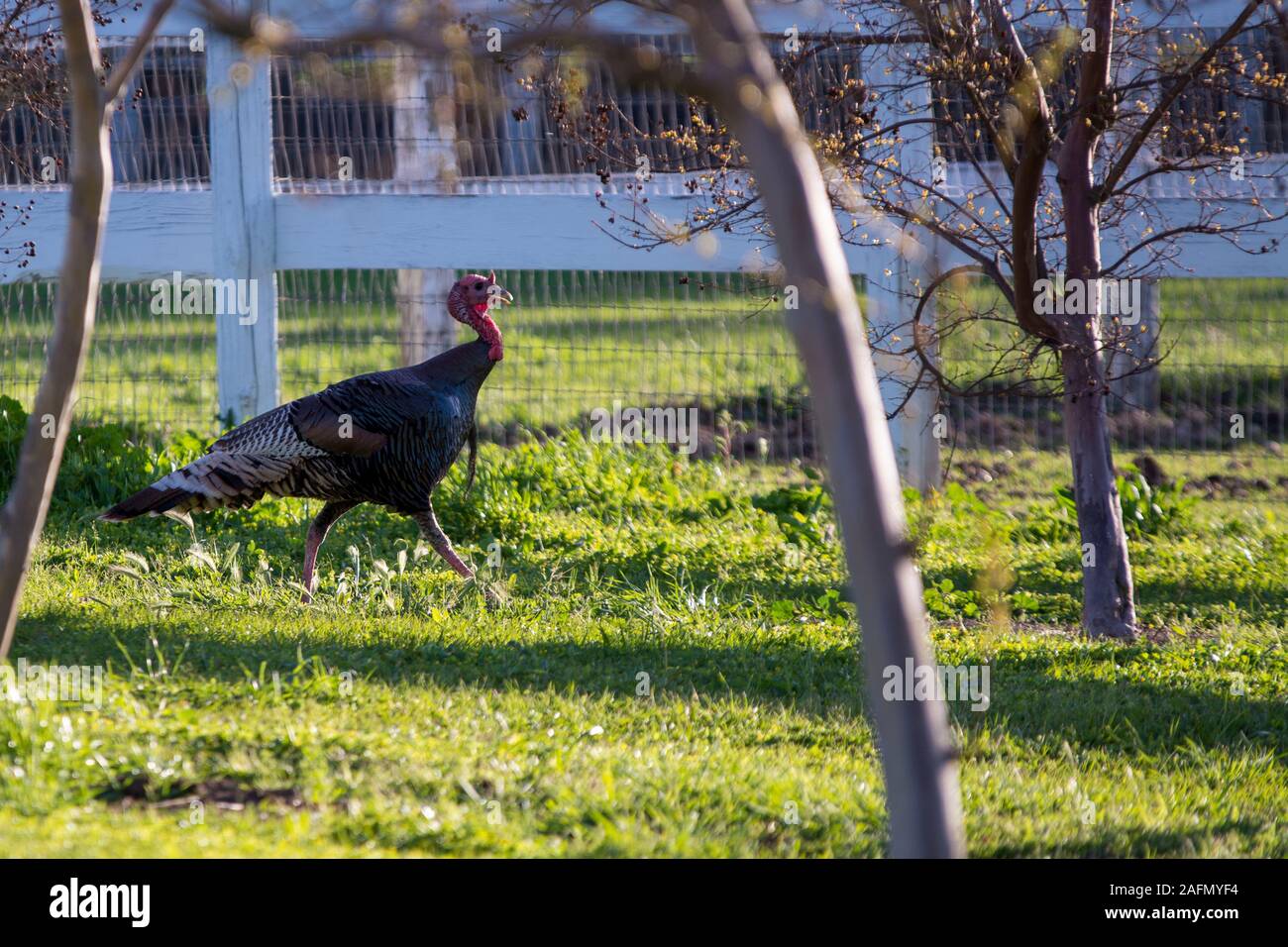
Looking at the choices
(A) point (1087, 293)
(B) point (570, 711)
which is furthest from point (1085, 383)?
(B) point (570, 711)

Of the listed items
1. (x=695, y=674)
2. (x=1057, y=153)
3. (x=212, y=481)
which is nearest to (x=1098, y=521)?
(x=1057, y=153)

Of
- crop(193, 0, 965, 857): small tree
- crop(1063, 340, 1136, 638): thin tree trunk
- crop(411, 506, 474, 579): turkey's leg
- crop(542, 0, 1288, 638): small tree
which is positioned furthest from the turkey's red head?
crop(193, 0, 965, 857): small tree

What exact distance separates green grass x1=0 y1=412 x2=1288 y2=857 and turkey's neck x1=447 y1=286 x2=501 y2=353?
1179 mm

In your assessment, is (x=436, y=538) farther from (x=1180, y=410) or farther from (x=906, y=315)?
(x=1180, y=410)

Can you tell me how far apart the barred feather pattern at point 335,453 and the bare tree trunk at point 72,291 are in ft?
8.82

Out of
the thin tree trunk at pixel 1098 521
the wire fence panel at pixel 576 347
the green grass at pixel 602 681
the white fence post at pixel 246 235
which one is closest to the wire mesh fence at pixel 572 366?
the wire fence panel at pixel 576 347

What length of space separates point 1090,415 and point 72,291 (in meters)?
4.52

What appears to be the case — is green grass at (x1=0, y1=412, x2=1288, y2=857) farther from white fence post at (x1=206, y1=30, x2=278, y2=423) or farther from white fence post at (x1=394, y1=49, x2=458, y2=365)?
white fence post at (x1=394, y1=49, x2=458, y2=365)

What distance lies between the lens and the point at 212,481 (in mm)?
6273

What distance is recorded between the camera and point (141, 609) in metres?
5.87

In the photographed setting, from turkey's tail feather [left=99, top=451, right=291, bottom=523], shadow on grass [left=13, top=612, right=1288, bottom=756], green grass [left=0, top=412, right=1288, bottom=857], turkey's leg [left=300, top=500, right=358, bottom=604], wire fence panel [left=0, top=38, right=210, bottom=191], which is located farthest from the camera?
wire fence panel [left=0, top=38, right=210, bottom=191]

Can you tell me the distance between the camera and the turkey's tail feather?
627cm

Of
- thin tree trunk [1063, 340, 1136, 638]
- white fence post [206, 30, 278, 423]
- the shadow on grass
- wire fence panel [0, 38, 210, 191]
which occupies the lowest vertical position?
the shadow on grass
